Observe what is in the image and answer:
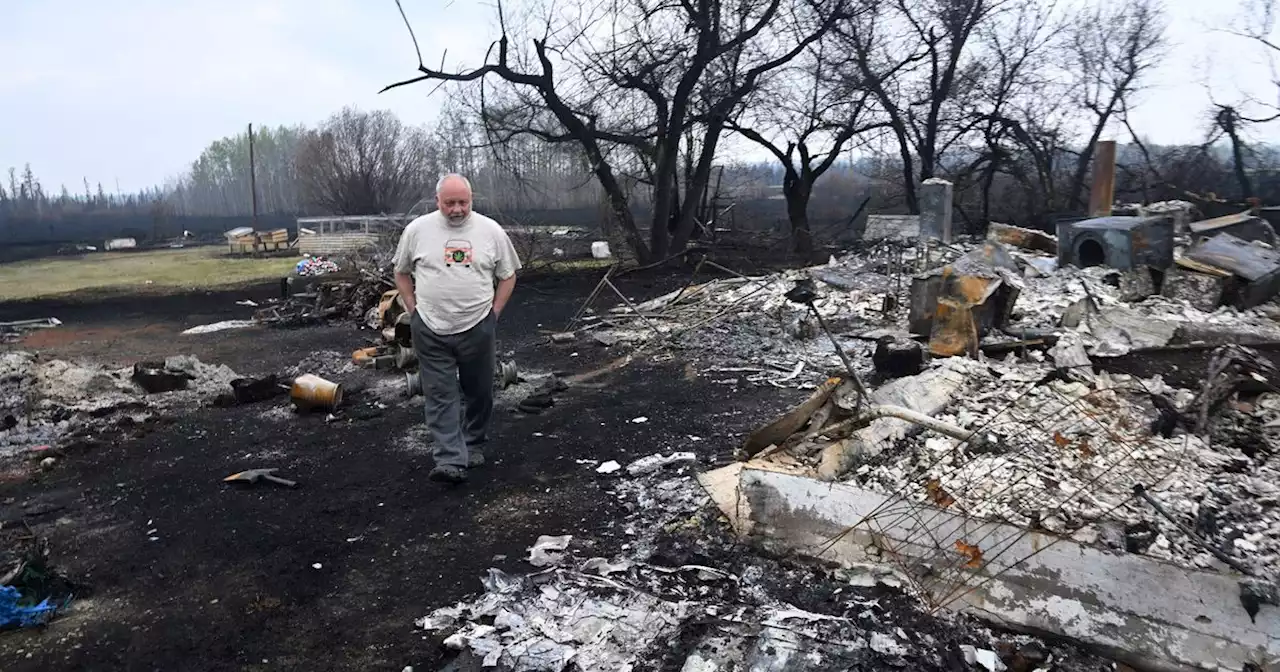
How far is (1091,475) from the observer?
3332 millimetres

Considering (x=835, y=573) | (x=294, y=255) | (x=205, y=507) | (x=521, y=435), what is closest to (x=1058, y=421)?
(x=835, y=573)

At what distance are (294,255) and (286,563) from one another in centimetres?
2922

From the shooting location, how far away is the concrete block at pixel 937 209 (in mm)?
15148

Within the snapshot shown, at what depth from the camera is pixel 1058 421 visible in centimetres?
383

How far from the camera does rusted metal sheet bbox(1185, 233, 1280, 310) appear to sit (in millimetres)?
8227

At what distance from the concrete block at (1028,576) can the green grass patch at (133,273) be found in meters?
18.2

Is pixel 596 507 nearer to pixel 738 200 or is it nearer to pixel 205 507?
pixel 205 507

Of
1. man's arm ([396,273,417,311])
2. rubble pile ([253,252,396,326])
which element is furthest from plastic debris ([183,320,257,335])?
man's arm ([396,273,417,311])

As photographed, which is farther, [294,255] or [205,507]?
[294,255]

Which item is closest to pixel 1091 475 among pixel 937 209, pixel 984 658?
pixel 984 658

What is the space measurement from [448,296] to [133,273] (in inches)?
879

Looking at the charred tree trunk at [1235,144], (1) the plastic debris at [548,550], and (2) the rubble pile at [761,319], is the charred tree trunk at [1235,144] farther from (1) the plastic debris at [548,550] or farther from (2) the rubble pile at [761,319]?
(1) the plastic debris at [548,550]

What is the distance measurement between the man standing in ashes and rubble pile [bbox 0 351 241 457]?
3135mm

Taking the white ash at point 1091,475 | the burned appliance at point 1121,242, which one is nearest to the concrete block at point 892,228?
the burned appliance at point 1121,242
